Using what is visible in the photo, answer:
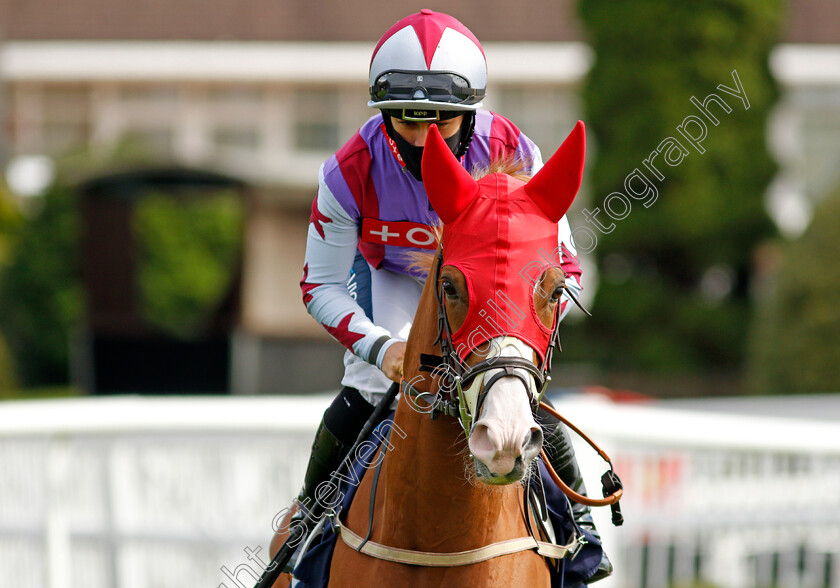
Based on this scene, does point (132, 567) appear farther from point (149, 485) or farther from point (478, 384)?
point (478, 384)

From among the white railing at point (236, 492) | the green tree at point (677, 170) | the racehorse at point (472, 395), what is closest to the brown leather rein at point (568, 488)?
the racehorse at point (472, 395)

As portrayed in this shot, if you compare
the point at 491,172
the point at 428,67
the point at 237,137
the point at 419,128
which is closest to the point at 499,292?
the point at 491,172

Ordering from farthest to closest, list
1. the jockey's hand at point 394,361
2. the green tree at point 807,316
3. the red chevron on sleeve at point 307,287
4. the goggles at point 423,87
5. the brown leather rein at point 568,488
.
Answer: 1. the green tree at point 807,316
2. the red chevron on sleeve at point 307,287
3. the goggles at point 423,87
4. the jockey's hand at point 394,361
5. the brown leather rein at point 568,488

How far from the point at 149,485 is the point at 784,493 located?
3542 millimetres

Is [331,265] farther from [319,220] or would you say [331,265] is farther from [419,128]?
[419,128]

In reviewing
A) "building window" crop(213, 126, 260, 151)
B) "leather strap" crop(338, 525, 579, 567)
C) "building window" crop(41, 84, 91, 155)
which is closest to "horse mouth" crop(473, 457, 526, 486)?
"leather strap" crop(338, 525, 579, 567)

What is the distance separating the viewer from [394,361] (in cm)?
303

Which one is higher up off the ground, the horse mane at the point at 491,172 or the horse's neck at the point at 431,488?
the horse mane at the point at 491,172

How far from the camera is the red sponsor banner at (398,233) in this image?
3291 millimetres

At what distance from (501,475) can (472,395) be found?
21 centimetres

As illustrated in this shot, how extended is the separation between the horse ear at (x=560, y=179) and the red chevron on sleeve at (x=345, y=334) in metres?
0.75

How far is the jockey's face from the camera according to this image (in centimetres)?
320

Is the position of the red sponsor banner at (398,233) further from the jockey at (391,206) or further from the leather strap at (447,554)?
the leather strap at (447,554)

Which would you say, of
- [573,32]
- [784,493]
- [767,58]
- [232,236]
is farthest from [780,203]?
[784,493]
